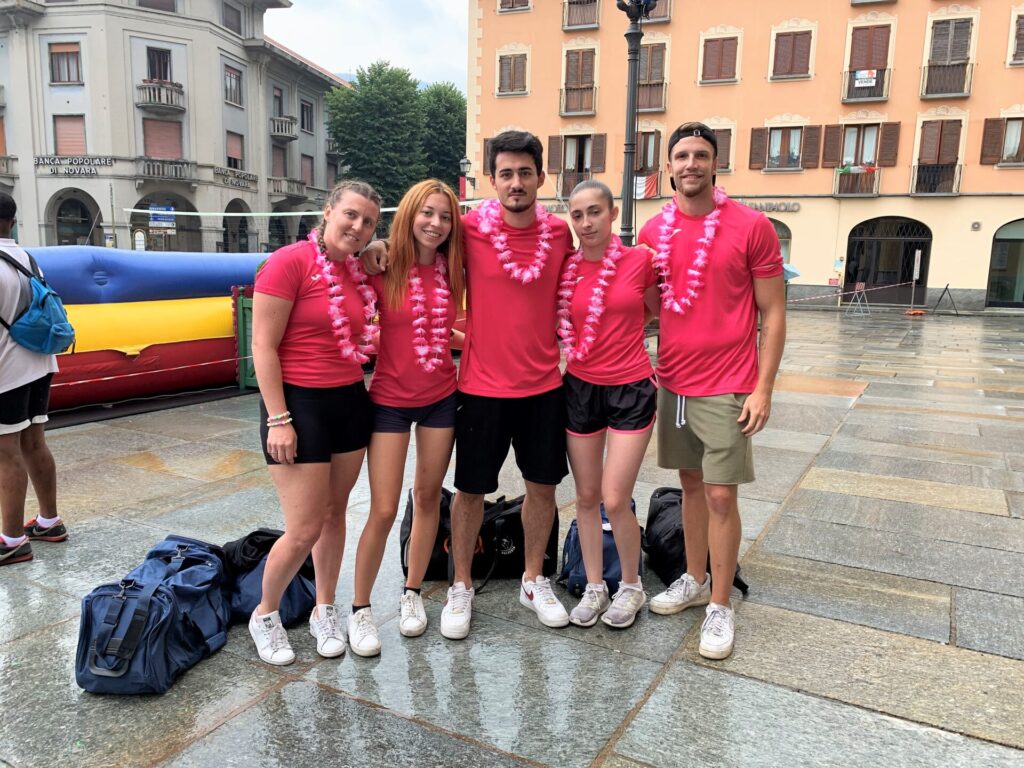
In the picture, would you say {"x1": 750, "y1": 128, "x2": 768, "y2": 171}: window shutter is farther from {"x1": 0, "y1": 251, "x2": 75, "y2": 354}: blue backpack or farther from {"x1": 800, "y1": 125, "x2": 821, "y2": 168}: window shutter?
{"x1": 0, "y1": 251, "x2": 75, "y2": 354}: blue backpack

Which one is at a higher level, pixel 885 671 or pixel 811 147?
pixel 811 147

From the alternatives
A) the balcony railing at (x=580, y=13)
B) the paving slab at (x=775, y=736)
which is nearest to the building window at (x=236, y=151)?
the balcony railing at (x=580, y=13)

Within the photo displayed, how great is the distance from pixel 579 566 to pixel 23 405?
283 cm

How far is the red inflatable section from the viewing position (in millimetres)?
6836

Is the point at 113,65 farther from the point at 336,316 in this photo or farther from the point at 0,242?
the point at 336,316

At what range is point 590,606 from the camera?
10.5ft

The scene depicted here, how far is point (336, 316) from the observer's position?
2676 mm

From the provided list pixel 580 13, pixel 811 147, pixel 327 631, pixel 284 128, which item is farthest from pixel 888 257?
pixel 327 631

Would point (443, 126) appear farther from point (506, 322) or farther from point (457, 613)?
point (457, 613)

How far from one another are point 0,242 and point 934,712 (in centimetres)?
452

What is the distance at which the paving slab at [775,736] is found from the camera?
230 centimetres

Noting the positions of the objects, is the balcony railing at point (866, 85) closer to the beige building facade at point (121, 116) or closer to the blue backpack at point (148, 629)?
the beige building facade at point (121, 116)

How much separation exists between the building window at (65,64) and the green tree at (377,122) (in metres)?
11.1

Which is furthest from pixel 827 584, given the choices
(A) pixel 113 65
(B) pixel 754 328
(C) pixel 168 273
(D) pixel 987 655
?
(A) pixel 113 65
